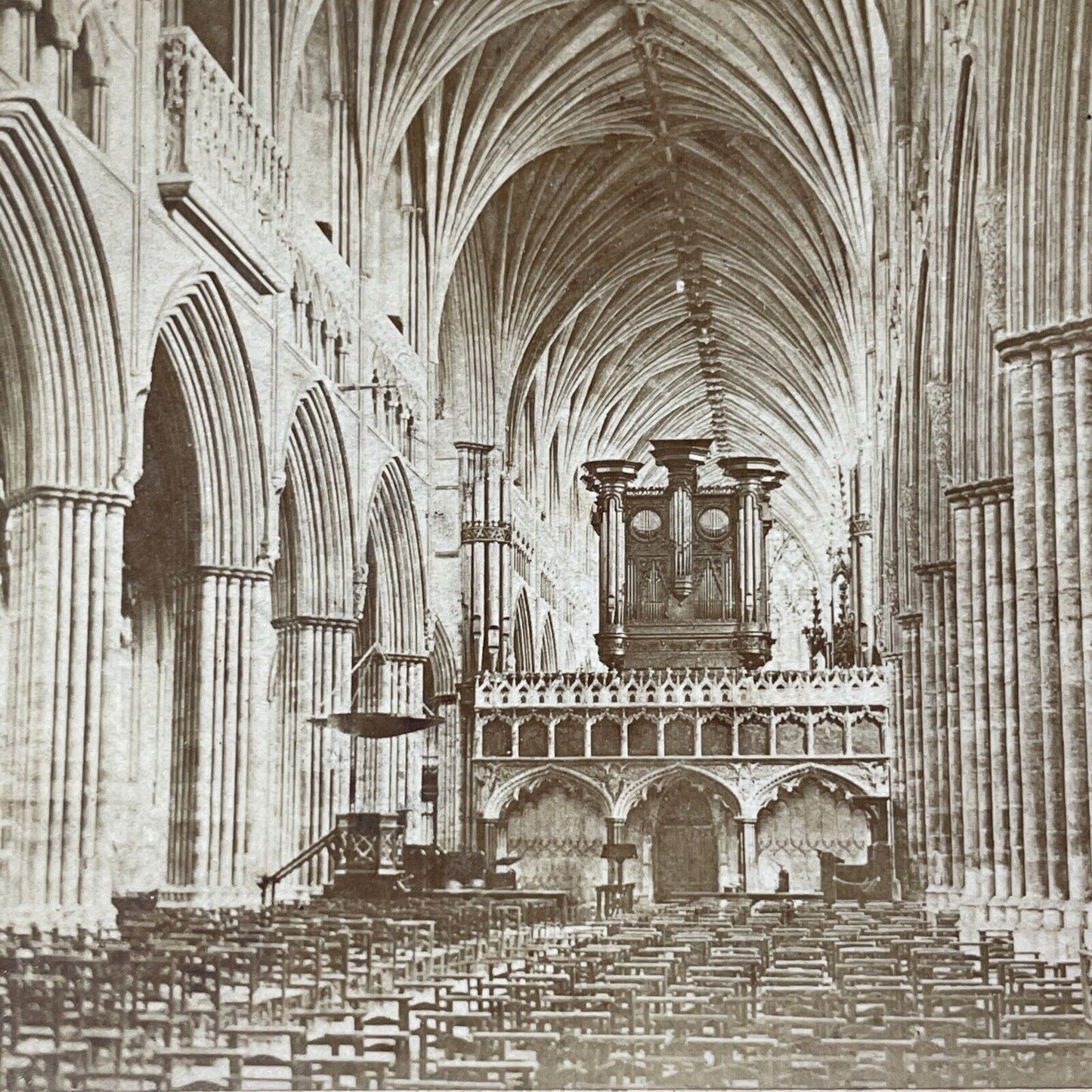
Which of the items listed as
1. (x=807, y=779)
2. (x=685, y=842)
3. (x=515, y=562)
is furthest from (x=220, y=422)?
(x=515, y=562)

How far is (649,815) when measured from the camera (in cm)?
3070

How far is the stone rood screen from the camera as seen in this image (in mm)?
38188

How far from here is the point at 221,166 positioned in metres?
19.0

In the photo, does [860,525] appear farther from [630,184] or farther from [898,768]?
[898,768]

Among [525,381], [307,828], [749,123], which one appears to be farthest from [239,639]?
[525,381]

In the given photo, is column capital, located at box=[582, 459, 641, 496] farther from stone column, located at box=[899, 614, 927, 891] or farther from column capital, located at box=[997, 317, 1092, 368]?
column capital, located at box=[997, 317, 1092, 368]

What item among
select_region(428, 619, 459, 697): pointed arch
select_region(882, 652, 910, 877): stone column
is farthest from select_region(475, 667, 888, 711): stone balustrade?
select_region(428, 619, 459, 697): pointed arch

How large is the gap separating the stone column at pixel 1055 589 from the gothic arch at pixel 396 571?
16128mm

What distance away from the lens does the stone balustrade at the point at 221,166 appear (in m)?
18.0

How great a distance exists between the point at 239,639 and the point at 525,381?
1973cm

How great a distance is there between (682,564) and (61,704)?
2506cm

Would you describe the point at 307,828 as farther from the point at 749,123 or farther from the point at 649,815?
the point at 749,123

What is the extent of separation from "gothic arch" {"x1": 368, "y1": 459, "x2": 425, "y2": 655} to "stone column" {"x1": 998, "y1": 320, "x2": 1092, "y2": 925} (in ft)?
52.9

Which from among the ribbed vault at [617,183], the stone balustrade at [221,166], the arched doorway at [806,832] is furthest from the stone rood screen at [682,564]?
the stone balustrade at [221,166]
